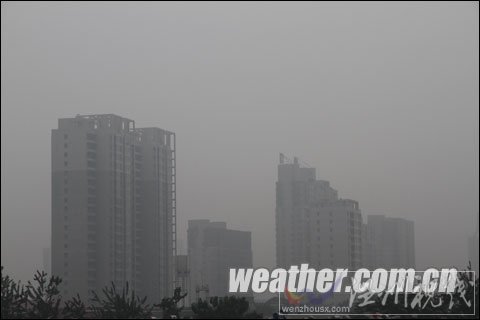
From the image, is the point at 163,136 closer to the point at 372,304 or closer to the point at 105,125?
the point at 105,125

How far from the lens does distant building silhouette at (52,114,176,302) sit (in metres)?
48.9

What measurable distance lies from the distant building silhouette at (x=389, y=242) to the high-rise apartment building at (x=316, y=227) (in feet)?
3.83

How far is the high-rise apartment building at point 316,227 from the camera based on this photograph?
5028cm

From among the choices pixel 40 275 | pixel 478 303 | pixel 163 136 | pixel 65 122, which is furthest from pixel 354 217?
pixel 478 303

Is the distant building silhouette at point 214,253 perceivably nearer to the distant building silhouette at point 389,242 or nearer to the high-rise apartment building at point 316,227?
the high-rise apartment building at point 316,227

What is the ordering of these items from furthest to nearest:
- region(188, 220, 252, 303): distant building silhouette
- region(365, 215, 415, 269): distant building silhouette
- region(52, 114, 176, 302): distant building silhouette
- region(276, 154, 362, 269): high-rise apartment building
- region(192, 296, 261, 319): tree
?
1. region(188, 220, 252, 303): distant building silhouette
2. region(365, 215, 415, 269): distant building silhouette
3. region(276, 154, 362, 269): high-rise apartment building
4. region(52, 114, 176, 302): distant building silhouette
5. region(192, 296, 261, 319): tree

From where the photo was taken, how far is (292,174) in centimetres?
5491

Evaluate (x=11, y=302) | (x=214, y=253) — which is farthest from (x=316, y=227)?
(x=11, y=302)

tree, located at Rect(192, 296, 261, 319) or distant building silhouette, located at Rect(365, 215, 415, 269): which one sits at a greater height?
distant building silhouette, located at Rect(365, 215, 415, 269)

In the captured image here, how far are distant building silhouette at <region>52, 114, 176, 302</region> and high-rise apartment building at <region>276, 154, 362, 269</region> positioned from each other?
22.9ft

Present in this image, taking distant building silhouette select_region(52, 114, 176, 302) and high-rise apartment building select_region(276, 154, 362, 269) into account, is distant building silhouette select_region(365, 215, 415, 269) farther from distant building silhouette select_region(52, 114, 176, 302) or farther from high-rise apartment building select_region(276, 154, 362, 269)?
distant building silhouette select_region(52, 114, 176, 302)

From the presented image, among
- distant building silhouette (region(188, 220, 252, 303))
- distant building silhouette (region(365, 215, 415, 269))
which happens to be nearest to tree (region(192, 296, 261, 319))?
distant building silhouette (region(365, 215, 415, 269))

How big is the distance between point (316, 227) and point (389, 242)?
192 inches

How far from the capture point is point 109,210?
5009cm
